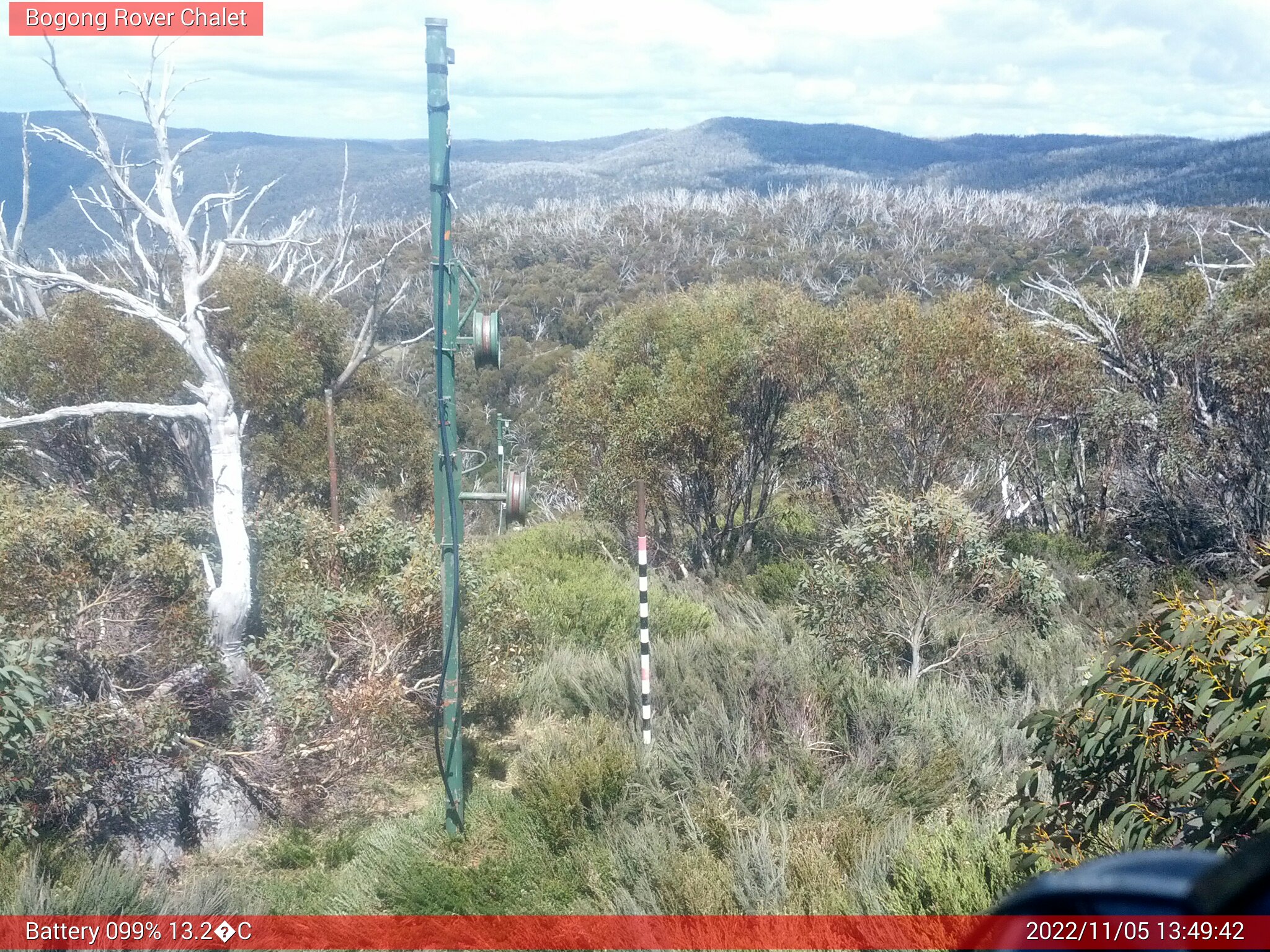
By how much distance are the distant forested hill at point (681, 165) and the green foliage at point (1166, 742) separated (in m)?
40.6

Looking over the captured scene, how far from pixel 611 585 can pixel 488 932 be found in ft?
21.5

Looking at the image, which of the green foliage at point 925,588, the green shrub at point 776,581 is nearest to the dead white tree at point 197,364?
the green foliage at point 925,588

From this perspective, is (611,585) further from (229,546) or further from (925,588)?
(229,546)

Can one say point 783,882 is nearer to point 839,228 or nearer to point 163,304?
point 163,304

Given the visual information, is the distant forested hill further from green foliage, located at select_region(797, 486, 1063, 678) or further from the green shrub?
green foliage, located at select_region(797, 486, 1063, 678)

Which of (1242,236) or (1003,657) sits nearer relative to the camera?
(1003,657)

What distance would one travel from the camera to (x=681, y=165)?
11812 centimetres

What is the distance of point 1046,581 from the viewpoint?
8727mm

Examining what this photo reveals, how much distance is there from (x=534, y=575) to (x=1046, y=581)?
5455 millimetres

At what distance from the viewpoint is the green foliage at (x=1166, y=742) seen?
9.32ft

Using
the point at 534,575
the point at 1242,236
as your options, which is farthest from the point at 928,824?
the point at 1242,236

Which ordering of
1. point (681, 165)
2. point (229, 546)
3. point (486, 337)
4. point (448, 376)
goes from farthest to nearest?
point (681, 165), point (229, 546), point (448, 376), point (486, 337)

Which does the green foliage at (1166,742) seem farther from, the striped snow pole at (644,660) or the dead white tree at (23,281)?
the dead white tree at (23,281)

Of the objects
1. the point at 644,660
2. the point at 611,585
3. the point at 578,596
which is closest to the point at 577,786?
the point at 644,660
